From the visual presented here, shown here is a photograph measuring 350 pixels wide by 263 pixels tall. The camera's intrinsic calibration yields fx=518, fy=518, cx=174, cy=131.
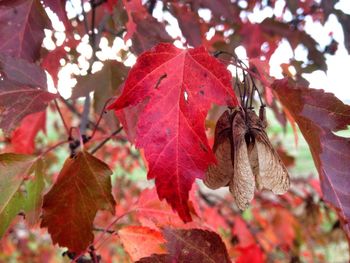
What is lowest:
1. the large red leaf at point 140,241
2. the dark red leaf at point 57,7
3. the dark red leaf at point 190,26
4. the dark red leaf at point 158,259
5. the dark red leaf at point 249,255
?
the dark red leaf at point 249,255

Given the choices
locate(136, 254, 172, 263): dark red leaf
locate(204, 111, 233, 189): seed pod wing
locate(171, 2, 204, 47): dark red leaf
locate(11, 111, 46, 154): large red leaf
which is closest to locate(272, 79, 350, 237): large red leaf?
locate(204, 111, 233, 189): seed pod wing

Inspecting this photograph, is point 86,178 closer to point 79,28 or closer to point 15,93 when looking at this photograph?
point 15,93

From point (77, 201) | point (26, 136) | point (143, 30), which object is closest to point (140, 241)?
point (77, 201)

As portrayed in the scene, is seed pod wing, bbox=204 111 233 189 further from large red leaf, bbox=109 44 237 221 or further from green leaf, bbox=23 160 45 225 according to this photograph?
green leaf, bbox=23 160 45 225

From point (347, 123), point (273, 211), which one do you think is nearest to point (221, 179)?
point (347, 123)

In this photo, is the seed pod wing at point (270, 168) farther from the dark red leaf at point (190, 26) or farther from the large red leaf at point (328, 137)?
the dark red leaf at point (190, 26)

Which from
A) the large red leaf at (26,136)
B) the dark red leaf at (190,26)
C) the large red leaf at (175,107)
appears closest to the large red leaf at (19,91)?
the large red leaf at (175,107)

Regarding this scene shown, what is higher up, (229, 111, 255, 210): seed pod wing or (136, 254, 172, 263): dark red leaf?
(229, 111, 255, 210): seed pod wing
